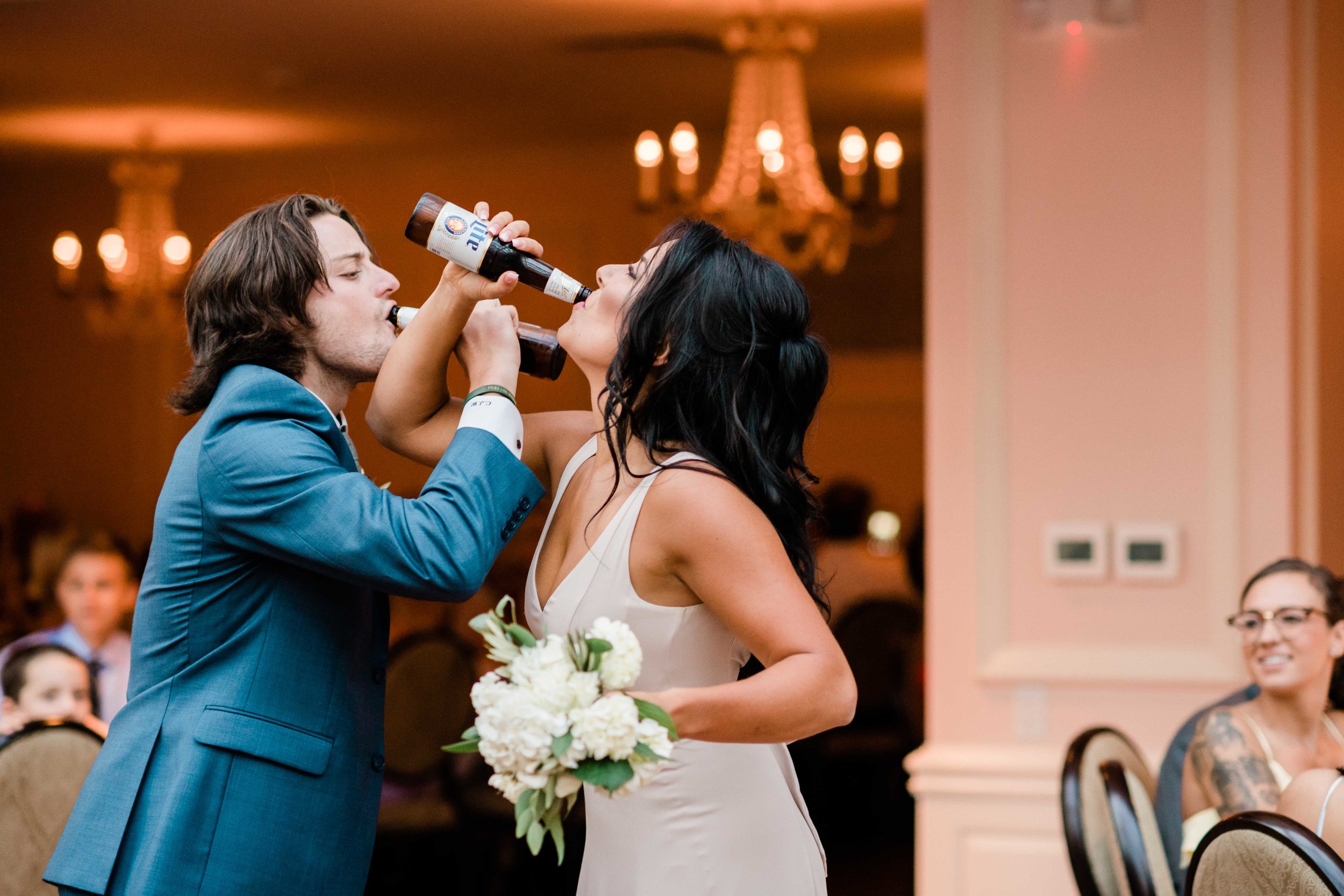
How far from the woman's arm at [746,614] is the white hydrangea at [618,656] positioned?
35 millimetres

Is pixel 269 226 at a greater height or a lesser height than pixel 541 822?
greater

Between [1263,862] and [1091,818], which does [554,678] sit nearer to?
[1263,862]

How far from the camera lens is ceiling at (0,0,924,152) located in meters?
4.45

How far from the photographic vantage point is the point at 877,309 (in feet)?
19.3

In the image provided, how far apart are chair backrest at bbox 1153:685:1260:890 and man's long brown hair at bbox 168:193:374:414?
1.87 metres

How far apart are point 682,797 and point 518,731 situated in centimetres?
46

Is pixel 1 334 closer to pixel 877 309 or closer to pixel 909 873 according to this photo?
pixel 877 309

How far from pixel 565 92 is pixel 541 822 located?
14.9 ft

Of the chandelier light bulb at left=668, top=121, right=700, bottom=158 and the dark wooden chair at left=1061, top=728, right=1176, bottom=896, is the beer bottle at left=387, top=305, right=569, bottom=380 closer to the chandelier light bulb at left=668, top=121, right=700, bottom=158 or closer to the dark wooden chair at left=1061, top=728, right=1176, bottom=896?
the dark wooden chair at left=1061, top=728, right=1176, bottom=896

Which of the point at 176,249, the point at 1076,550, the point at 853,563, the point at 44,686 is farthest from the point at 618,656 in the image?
the point at 176,249

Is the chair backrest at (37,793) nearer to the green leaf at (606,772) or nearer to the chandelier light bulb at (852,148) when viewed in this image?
the green leaf at (606,772)

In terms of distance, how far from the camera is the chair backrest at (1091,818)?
220 centimetres

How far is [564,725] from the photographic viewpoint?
1.04 m

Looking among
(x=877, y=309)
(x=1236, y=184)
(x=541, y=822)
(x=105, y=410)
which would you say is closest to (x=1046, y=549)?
(x=1236, y=184)
